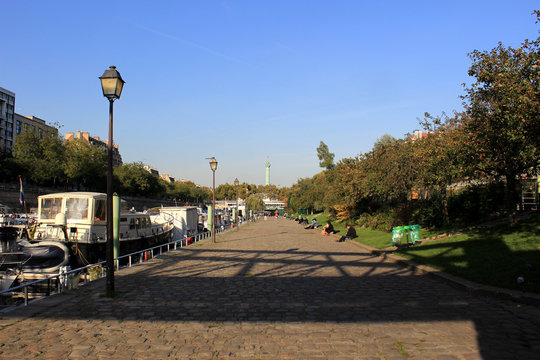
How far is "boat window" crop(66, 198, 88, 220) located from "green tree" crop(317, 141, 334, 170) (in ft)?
208

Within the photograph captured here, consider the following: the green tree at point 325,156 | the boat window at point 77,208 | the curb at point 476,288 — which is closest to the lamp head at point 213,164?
the boat window at point 77,208

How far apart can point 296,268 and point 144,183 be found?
3175 inches

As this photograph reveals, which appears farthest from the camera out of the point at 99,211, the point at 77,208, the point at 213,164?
the point at 213,164

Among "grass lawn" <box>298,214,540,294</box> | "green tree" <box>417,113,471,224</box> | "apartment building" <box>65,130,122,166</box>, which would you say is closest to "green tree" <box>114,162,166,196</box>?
"apartment building" <box>65,130,122,166</box>

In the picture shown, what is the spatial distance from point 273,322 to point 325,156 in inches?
2948

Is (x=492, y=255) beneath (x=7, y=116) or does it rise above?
beneath

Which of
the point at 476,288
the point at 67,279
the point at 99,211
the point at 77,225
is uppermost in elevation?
the point at 99,211

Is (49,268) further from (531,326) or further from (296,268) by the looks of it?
(531,326)

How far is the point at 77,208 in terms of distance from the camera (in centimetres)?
2039

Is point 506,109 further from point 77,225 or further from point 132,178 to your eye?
point 132,178

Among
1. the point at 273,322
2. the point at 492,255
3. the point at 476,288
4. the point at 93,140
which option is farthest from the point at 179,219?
the point at 93,140

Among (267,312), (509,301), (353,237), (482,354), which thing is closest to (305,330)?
(267,312)

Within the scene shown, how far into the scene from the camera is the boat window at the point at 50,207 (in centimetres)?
2053

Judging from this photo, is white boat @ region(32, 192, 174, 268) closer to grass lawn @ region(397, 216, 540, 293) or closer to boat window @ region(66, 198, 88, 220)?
boat window @ region(66, 198, 88, 220)
